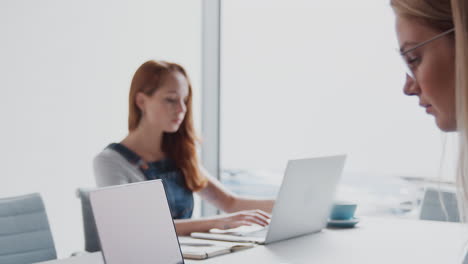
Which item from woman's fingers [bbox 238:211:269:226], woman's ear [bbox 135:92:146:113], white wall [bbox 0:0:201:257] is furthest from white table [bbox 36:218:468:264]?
white wall [bbox 0:0:201:257]

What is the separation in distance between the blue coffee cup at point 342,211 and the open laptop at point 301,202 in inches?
4.8

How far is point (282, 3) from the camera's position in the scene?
4609 millimetres

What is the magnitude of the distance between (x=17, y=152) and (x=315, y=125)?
2050mm

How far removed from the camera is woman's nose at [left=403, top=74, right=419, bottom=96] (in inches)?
53.3

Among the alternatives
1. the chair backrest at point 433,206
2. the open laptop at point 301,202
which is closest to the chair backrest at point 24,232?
the open laptop at point 301,202

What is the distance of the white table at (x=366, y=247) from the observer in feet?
6.54

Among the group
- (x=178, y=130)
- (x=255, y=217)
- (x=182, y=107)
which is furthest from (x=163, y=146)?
(x=255, y=217)

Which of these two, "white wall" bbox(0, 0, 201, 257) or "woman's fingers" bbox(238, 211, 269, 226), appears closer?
"woman's fingers" bbox(238, 211, 269, 226)

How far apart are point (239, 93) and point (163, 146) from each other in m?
1.74

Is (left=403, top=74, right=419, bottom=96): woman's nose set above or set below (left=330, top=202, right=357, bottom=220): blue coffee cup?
above

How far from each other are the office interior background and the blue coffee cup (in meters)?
0.87

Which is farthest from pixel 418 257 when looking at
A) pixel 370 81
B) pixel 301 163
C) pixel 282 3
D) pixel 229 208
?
pixel 282 3

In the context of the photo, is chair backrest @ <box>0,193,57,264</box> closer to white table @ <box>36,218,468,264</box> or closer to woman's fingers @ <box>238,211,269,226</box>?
white table @ <box>36,218,468,264</box>

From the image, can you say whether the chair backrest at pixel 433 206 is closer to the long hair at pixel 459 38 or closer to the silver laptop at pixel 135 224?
the silver laptop at pixel 135 224
